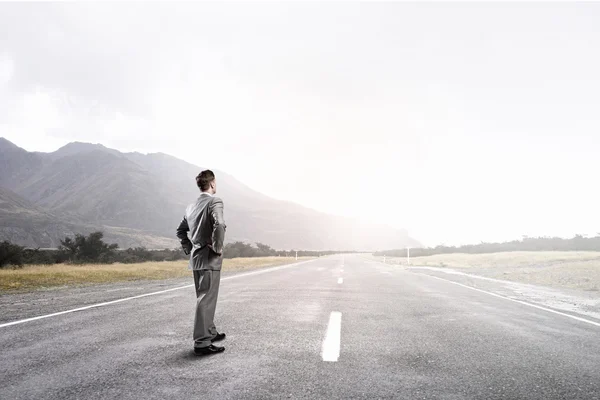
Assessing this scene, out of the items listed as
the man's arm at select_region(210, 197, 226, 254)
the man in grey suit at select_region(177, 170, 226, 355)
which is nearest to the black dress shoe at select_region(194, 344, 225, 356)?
the man in grey suit at select_region(177, 170, 226, 355)

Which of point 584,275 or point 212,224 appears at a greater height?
point 212,224

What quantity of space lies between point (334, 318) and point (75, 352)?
11.9 feet

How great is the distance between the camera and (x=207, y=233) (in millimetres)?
4160

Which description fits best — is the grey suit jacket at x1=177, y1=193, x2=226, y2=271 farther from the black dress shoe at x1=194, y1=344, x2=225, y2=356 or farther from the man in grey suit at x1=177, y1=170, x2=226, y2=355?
the black dress shoe at x1=194, y1=344, x2=225, y2=356

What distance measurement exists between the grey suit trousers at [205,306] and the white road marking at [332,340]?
1.31 metres

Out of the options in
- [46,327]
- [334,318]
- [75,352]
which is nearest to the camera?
[75,352]

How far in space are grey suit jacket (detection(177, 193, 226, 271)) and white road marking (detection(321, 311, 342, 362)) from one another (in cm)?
160

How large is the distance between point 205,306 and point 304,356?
128 centimetres

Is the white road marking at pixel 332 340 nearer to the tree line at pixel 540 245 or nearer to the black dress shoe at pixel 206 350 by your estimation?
the black dress shoe at pixel 206 350

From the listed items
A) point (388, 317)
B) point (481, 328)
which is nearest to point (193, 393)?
point (388, 317)

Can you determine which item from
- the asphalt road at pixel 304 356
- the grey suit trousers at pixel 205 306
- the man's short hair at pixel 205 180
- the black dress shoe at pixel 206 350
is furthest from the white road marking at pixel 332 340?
the man's short hair at pixel 205 180

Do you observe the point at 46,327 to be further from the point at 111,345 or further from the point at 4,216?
the point at 4,216

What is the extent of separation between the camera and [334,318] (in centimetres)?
578

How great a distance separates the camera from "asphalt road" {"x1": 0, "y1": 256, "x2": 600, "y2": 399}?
2822mm
